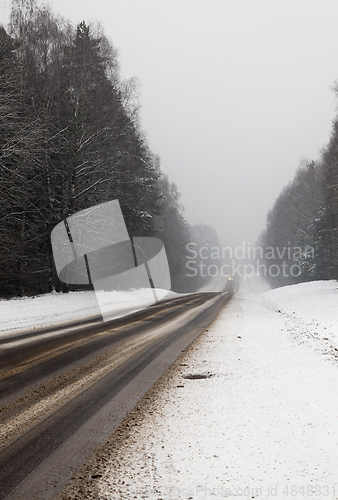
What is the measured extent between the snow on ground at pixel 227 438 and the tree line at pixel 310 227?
18.8 m

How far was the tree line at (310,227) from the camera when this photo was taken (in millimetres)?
25969

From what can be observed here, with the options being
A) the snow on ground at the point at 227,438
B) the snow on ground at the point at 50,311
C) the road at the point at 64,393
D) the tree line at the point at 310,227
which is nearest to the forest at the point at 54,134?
the snow on ground at the point at 50,311

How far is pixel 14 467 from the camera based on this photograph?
2.48m

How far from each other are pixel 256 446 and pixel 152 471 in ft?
2.84

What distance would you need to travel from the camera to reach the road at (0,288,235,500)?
8.16 ft

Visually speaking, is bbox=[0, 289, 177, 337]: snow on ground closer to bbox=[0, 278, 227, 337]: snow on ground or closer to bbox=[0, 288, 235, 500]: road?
bbox=[0, 278, 227, 337]: snow on ground

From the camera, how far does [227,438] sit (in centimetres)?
285

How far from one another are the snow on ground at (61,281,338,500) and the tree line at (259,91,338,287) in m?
18.8

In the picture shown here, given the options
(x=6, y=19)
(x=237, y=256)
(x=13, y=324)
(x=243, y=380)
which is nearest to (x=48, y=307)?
(x=13, y=324)

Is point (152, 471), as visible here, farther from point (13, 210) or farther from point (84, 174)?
point (84, 174)

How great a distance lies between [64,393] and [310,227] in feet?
123

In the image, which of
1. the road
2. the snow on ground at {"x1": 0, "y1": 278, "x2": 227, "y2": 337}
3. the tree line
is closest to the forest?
the snow on ground at {"x1": 0, "y1": 278, "x2": 227, "y2": 337}

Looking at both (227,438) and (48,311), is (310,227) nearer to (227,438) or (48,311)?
(48,311)

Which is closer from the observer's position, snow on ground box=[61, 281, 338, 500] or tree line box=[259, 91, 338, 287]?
snow on ground box=[61, 281, 338, 500]
